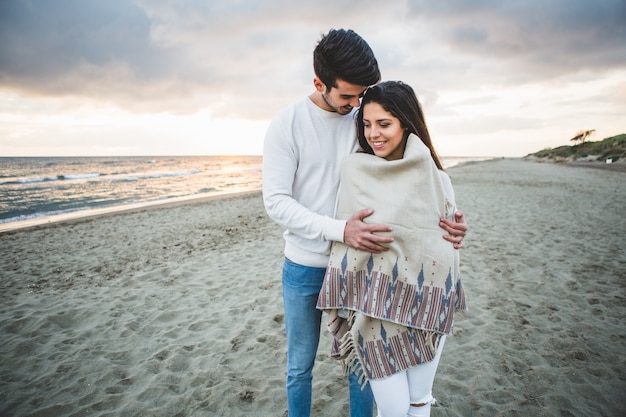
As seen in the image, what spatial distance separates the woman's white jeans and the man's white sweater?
2.09 feet

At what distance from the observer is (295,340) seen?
1785mm

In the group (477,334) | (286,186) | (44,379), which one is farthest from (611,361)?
(44,379)

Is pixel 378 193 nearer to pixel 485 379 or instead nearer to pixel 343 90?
pixel 343 90

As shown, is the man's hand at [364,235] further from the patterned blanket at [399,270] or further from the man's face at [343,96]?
the man's face at [343,96]

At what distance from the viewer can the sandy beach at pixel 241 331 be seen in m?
2.59

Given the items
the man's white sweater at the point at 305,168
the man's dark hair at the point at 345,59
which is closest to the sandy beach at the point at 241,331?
the man's white sweater at the point at 305,168

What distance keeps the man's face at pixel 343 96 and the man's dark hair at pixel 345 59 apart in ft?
0.07

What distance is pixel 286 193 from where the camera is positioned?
5.22 ft

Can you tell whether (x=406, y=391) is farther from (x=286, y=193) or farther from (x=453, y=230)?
(x=286, y=193)

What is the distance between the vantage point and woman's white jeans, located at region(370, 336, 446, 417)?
1.47m

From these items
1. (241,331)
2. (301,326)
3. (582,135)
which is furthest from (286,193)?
(582,135)

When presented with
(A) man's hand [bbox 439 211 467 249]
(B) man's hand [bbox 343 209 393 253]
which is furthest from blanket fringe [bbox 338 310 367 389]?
(A) man's hand [bbox 439 211 467 249]

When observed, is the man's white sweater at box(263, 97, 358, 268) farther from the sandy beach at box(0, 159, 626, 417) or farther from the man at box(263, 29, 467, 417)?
the sandy beach at box(0, 159, 626, 417)

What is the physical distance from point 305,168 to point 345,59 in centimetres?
55
